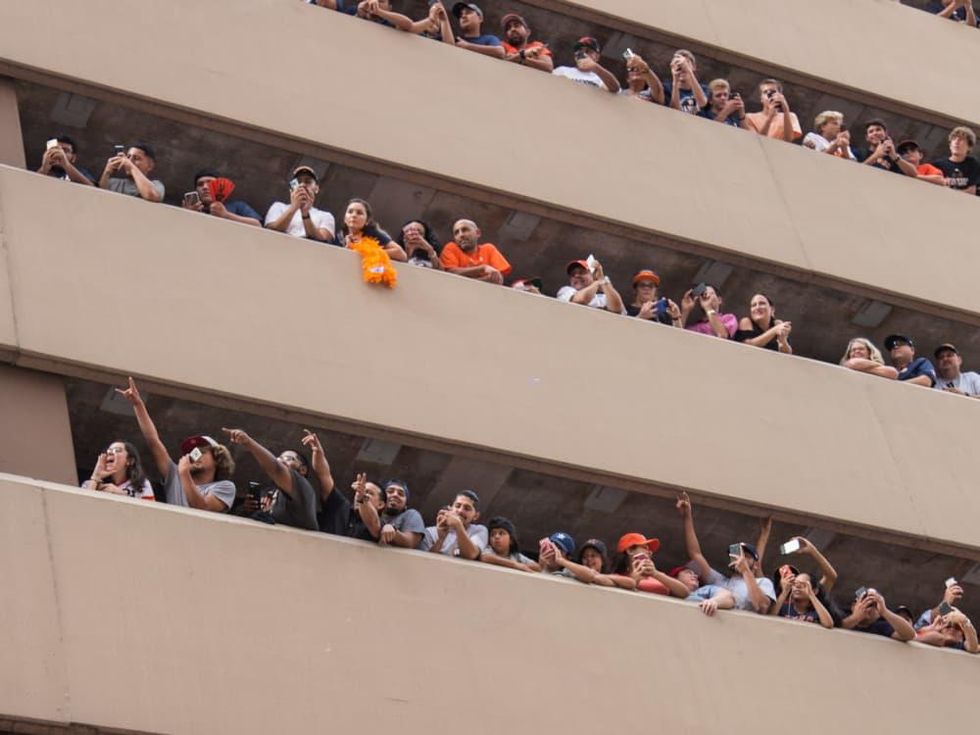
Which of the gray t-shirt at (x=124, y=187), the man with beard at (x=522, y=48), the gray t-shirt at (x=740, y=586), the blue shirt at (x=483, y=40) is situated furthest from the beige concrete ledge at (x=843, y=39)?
the gray t-shirt at (x=740, y=586)

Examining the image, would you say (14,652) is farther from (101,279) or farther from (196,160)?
(196,160)

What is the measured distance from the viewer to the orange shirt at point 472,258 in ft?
57.4

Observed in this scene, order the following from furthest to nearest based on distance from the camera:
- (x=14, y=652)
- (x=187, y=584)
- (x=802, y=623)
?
(x=802, y=623) → (x=187, y=584) → (x=14, y=652)

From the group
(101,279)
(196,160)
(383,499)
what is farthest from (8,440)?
(196,160)

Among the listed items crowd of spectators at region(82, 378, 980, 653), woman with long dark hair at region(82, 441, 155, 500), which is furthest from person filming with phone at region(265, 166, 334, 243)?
woman with long dark hair at region(82, 441, 155, 500)

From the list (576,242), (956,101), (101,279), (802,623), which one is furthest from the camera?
(956,101)

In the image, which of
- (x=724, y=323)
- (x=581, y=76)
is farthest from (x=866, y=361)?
(x=581, y=76)

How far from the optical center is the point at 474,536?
15484mm

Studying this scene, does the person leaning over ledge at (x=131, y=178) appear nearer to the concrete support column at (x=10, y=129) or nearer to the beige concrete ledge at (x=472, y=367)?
the beige concrete ledge at (x=472, y=367)

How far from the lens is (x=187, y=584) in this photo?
45.2 ft

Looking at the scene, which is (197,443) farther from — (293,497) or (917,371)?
(917,371)

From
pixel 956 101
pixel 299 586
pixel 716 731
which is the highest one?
pixel 956 101

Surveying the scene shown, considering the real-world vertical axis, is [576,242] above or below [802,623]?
above

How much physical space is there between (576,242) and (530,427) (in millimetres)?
2916
